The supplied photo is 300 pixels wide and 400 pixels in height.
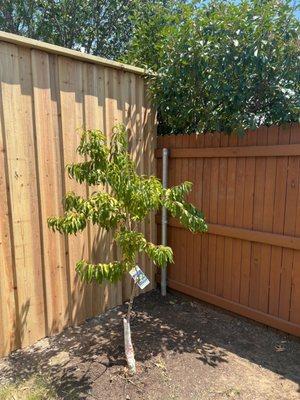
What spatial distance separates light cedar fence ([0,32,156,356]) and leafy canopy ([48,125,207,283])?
0.54 metres

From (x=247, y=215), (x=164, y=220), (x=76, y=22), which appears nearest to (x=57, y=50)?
(x=164, y=220)

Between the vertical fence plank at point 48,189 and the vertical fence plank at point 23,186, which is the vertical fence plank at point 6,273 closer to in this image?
the vertical fence plank at point 23,186

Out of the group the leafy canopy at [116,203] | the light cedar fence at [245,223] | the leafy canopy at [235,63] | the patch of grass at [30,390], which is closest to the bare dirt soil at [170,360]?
the patch of grass at [30,390]

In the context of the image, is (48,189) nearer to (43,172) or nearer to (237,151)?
(43,172)

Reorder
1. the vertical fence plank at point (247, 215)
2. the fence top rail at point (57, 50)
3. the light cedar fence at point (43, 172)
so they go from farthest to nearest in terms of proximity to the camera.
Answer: the vertical fence plank at point (247, 215) < the light cedar fence at point (43, 172) < the fence top rail at point (57, 50)

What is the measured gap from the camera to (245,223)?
2.91m

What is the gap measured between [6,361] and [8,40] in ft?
8.04

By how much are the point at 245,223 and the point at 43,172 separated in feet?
6.10

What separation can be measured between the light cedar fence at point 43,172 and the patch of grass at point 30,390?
411 mm

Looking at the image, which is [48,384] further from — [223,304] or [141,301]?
[223,304]

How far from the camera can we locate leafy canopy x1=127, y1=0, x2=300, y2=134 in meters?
2.59

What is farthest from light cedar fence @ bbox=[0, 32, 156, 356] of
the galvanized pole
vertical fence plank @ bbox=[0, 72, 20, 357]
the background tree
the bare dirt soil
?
the background tree

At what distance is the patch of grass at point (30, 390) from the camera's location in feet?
6.79

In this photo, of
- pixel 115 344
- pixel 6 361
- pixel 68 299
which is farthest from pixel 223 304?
pixel 6 361
